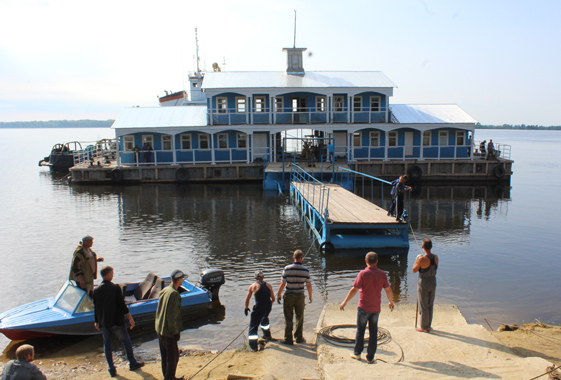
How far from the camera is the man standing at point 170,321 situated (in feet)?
22.0

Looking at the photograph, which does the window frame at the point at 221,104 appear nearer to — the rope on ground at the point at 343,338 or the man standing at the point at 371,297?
the rope on ground at the point at 343,338

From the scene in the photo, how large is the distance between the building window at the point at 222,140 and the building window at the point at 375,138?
1205 cm

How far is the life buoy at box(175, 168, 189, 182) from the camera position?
3419 cm

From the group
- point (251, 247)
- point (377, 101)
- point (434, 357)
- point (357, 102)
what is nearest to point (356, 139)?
point (357, 102)

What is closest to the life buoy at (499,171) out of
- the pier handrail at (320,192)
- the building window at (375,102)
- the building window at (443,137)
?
the building window at (443,137)

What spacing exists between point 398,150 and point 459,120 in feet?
18.2

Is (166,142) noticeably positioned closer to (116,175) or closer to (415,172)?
(116,175)

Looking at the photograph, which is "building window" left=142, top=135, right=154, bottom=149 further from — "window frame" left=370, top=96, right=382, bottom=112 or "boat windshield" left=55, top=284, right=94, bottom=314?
"boat windshield" left=55, top=284, right=94, bottom=314

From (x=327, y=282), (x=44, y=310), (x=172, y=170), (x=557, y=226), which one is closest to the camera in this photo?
(x=44, y=310)

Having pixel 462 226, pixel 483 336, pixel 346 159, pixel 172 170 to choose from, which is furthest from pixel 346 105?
pixel 483 336

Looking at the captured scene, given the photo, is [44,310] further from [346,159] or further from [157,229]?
[346,159]

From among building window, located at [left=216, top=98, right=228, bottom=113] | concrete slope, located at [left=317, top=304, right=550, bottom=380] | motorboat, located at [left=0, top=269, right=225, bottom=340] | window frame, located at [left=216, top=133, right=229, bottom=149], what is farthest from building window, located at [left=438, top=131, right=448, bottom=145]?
concrete slope, located at [left=317, top=304, right=550, bottom=380]

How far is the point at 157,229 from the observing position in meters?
19.6

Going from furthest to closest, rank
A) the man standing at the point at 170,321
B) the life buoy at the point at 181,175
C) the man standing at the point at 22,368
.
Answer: the life buoy at the point at 181,175 → the man standing at the point at 170,321 → the man standing at the point at 22,368
